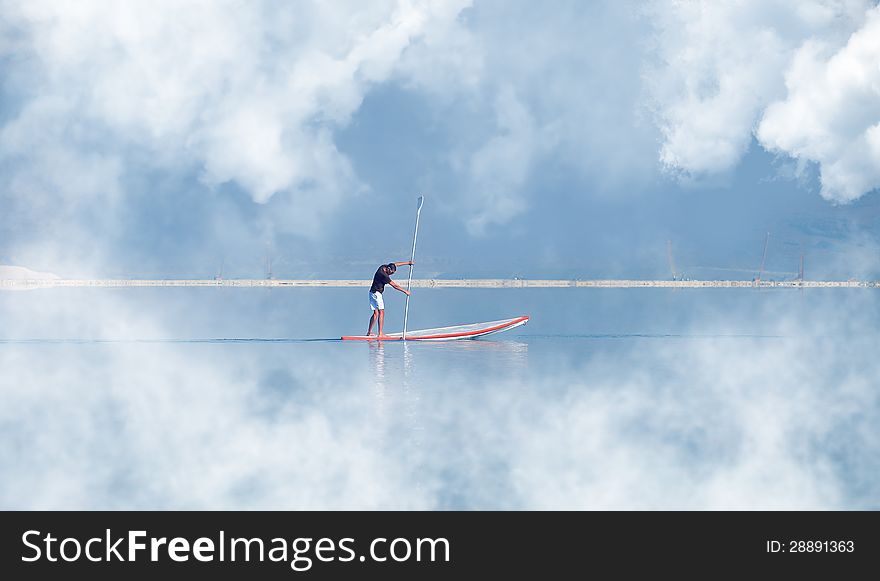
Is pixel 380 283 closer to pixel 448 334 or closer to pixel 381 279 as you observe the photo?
pixel 381 279

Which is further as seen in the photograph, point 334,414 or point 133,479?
point 334,414

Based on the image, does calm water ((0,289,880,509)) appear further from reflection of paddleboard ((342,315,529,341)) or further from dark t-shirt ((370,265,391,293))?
dark t-shirt ((370,265,391,293))

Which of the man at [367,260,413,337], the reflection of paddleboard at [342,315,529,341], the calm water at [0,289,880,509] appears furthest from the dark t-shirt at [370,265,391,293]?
the reflection of paddleboard at [342,315,529,341]

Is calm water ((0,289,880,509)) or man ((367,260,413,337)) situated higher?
man ((367,260,413,337))

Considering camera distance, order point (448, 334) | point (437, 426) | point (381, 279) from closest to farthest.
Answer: point (437, 426) < point (381, 279) < point (448, 334)

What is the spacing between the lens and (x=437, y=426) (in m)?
21.5

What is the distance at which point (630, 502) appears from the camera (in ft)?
54.2

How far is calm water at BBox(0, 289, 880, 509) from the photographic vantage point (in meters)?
17.1

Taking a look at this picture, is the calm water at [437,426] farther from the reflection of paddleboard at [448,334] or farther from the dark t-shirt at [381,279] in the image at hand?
the dark t-shirt at [381,279]

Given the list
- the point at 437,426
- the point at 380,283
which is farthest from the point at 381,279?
the point at 437,426

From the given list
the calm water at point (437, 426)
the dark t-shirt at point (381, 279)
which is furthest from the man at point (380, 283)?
the calm water at point (437, 426)
